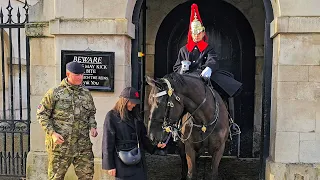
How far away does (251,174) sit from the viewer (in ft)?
23.4

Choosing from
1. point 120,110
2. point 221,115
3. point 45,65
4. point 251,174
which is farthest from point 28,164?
point 251,174

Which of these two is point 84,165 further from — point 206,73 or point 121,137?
point 206,73

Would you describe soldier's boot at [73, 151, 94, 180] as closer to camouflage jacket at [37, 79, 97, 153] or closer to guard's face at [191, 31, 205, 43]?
camouflage jacket at [37, 79, 97, 153]

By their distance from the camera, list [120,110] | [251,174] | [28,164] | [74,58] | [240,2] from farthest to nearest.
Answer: [240,2], [251,174], [28,164], [74,58], [120,110]

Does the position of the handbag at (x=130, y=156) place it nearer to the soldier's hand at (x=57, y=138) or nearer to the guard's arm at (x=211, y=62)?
the soldier's hand at (x=57, y=138)

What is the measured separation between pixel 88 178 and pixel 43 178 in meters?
1.71

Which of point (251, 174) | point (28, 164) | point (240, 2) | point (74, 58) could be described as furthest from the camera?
point (240, 2)

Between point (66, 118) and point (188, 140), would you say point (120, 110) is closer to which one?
point (66, 118)

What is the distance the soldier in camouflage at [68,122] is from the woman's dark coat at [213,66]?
1929 mm

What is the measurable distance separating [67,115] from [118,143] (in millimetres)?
763

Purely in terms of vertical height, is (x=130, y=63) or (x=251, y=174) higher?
(x=130, y=63)

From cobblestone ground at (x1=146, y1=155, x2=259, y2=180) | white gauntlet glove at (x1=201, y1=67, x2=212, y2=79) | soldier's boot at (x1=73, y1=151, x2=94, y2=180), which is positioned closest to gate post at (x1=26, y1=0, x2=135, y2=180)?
soldier's boot at (x1=73, y1=151, x2=94, y2=180)

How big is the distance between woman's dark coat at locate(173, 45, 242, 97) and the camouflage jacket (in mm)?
1923

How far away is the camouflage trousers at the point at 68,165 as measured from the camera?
4488 millimetres
